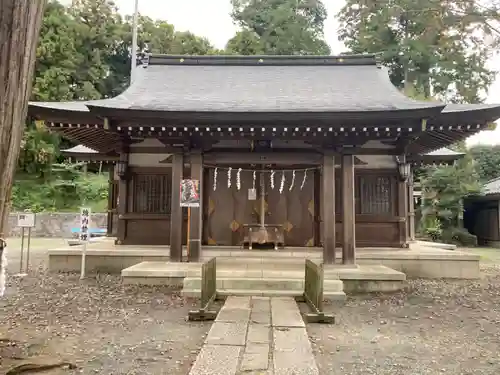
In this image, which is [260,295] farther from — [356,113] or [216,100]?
[216,100]

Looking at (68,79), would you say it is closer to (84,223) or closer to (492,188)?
(84,223)

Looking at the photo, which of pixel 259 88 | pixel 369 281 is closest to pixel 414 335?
pixel 369 281

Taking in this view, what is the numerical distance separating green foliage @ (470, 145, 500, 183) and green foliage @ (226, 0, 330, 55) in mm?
14615

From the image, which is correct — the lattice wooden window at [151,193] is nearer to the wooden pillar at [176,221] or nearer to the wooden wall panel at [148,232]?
the wooden wall panel at [148,232]

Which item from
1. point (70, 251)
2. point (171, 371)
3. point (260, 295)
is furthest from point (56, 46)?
point (171, 371)

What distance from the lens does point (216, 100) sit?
379 inches

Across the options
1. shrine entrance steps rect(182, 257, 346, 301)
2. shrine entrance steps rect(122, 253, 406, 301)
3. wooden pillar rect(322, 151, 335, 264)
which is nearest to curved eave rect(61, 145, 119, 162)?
shrine entrance steps rect(122, 253, 406, 301)

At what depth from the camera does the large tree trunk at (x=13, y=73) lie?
9.89 feet

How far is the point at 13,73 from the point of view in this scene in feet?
10.0

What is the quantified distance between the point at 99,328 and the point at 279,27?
32701 mm

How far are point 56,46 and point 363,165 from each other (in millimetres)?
23986

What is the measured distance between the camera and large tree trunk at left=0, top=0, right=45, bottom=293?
3014 mm

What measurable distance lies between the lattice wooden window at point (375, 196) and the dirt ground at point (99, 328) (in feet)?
19.1

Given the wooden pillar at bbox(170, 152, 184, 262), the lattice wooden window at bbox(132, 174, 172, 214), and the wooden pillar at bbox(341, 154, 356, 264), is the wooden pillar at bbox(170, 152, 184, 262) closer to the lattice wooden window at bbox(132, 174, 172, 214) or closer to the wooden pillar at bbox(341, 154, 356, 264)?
the lattice wooden window at bbox(132, 174, 172, 214)
